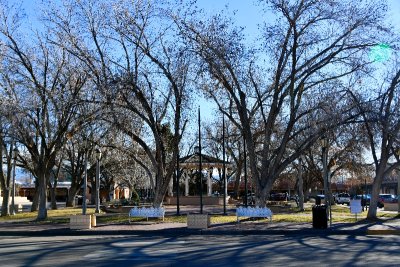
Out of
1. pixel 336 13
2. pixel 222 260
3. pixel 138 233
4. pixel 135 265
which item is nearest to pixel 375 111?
pixel 336 13

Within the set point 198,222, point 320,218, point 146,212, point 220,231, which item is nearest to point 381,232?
point 320,218

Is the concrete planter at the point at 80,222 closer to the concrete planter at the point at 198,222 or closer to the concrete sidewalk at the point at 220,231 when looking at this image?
the concrete sidewalk at the point at 220,231

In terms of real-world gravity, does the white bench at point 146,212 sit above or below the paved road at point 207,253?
above

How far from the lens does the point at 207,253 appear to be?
13430 millimetres

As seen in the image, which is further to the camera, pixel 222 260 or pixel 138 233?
pixel 138 233

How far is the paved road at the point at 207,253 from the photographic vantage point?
11.6m

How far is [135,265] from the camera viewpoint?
1125 centimetres

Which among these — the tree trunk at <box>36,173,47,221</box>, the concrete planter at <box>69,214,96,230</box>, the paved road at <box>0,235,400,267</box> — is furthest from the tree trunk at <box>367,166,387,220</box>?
the tree trunk at <box>36,173,47,221</box>

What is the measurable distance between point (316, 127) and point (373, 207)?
5.33 meters

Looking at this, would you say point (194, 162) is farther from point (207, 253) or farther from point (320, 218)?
point (207, 253)

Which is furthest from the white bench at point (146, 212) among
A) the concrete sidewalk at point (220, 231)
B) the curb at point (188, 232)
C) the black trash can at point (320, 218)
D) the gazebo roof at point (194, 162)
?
the gazebo roof at point (194, 162)

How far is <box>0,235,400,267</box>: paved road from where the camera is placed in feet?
38.1

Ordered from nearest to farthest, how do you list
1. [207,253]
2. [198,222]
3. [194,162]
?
[207,253] < [198,222] < [194,162]

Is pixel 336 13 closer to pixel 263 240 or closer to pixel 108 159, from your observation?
pixel 263 240
